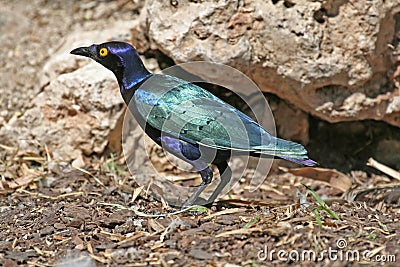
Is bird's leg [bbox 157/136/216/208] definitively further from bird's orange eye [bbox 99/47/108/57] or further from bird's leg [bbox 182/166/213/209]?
bird's orange eye [bbox 99/47/108/57]

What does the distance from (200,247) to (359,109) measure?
234cm

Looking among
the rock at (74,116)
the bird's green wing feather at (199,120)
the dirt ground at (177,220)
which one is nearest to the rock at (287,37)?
the rock at (74,116)

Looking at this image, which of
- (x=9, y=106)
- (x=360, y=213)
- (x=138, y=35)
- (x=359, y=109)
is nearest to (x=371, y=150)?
(x=359, y=109)

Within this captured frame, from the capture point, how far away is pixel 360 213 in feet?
13.8

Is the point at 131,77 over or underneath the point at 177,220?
over

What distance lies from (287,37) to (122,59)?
136 cm

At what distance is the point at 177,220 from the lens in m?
3.90

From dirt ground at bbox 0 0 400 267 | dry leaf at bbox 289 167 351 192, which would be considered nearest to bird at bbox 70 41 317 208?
dirt ground at bbox 0 0 400 267

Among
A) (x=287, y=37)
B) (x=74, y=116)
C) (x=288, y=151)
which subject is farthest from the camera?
(x=74, y=116)

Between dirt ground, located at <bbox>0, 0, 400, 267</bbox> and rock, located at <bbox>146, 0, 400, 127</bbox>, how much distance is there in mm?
889

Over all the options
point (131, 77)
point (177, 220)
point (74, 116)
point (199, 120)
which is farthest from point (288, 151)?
point (74, 116)

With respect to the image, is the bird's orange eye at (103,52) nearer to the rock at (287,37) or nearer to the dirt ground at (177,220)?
the rock at (287,37)

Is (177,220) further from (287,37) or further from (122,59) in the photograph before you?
(287,37)

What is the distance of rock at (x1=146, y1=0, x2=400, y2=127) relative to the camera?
16.2ft
